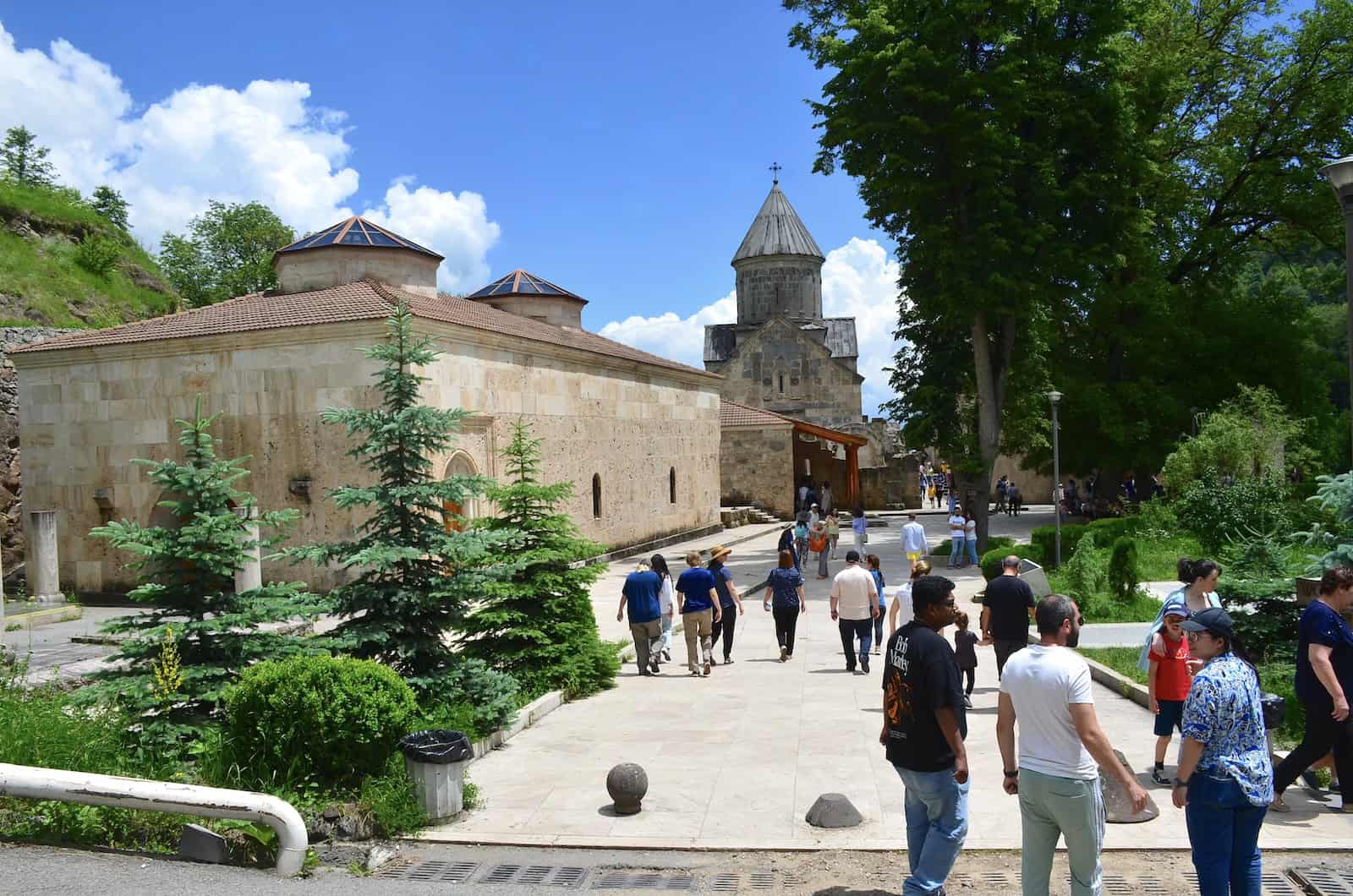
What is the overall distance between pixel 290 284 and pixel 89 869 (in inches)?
715

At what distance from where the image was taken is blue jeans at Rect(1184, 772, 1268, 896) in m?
4.66

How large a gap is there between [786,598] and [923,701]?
7890 mm

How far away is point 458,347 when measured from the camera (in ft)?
63.1

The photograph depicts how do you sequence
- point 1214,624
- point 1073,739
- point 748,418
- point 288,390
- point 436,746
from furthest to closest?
point 748,418 → point 288,390 → point 436,746 → point 1214,624 → point 1073,739

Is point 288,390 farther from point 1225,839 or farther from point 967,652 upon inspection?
point 1225,839

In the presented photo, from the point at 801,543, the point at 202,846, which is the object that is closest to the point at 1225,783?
the point at 202,846

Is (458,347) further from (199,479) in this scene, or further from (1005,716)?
(1005,716)

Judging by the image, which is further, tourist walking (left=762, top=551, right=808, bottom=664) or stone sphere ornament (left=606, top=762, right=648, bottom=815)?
tourist walking (left=762, top=551, right=808, bottom=664)

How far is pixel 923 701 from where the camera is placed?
5164mm

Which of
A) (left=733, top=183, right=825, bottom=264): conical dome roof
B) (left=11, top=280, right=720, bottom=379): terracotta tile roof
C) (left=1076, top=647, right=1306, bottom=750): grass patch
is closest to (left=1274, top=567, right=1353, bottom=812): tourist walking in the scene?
(left=1076, top=647, right=1306, bottom=750): grass patch

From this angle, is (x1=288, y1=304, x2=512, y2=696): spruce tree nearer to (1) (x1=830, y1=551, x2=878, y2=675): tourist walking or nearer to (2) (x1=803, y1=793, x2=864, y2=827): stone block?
(2) (x1=803, y1=793, x2=864, y2=827): stone block

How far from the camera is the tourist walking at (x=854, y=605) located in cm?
1175

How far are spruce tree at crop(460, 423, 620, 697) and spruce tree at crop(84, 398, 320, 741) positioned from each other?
2831 millimetres

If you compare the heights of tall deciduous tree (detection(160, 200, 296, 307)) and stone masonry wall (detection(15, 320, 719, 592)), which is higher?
tall deciduous tree (detection(160, 200, 296, 307))
